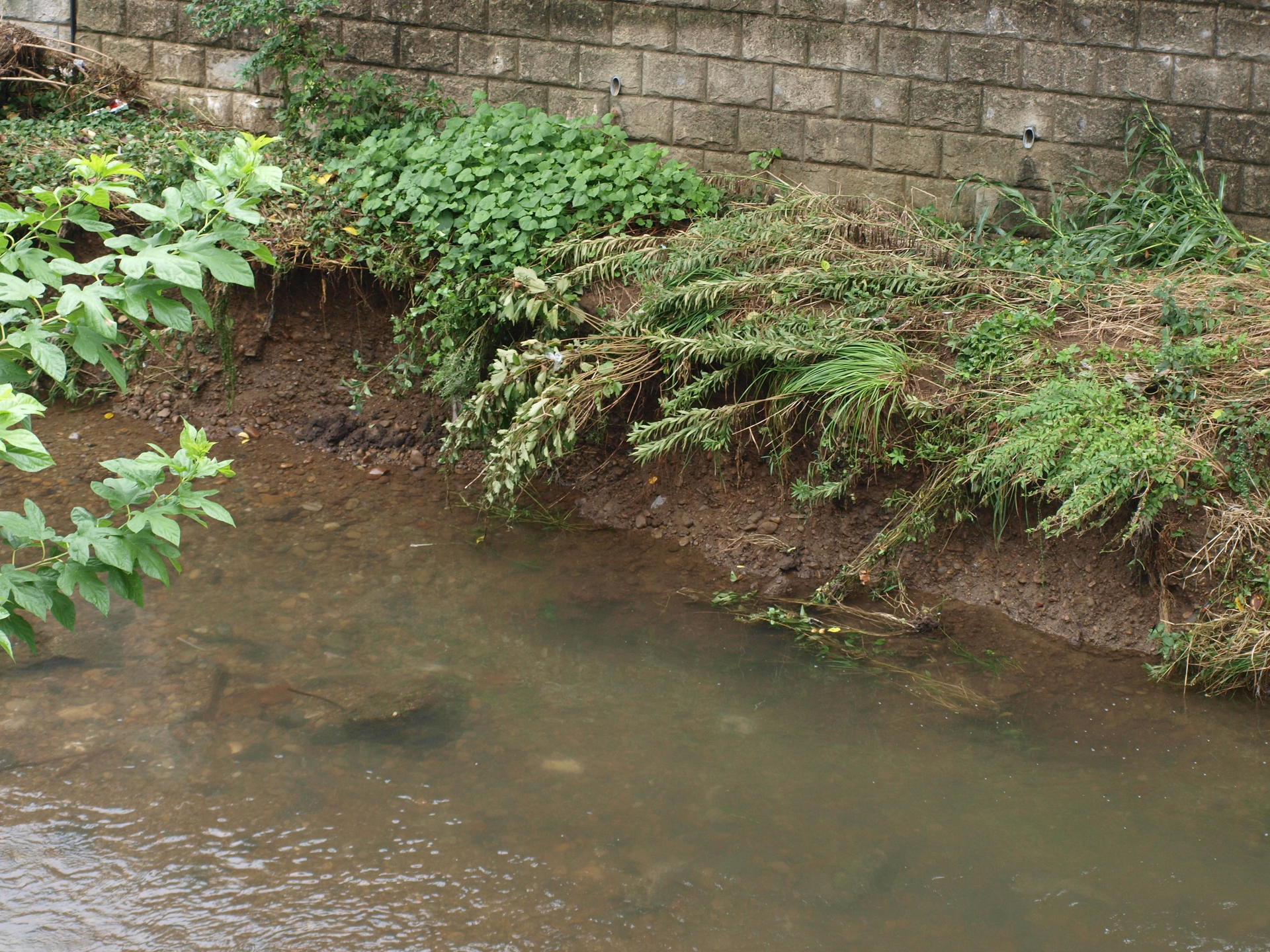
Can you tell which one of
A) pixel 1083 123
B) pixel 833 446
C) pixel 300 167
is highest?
pixel 1083 123

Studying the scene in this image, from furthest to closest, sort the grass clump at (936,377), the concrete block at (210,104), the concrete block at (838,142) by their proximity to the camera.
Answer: the concrete block at (210,104) < the concrete block at (838,142) < the grass clump at (936,377)

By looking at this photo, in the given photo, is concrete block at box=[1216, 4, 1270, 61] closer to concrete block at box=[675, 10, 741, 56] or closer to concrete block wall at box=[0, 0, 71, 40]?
concrete block at box=[675, 10, 741, 56]

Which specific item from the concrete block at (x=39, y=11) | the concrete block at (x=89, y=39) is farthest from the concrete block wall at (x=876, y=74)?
the concrete block at (x=39, y=11)

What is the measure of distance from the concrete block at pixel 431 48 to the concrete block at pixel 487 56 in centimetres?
5

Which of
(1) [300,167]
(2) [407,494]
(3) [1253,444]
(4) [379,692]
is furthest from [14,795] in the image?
(3) [1253,444]

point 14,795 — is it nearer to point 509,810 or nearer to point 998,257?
point 509,810

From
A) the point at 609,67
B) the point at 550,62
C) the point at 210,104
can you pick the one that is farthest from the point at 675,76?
the point at 210,104

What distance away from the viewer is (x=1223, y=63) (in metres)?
5.57

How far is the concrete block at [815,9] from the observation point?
5789mm

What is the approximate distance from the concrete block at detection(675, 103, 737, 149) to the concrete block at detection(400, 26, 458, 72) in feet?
4.53

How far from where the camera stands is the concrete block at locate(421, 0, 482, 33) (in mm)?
6117

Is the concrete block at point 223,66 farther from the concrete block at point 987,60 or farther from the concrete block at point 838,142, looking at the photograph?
the concrete block at point 987,60

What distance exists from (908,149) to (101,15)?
5.04 meters

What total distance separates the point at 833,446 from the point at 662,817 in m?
1.90
